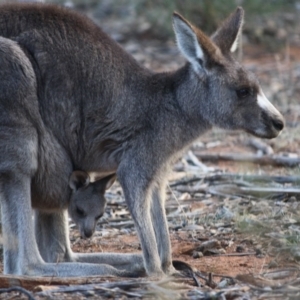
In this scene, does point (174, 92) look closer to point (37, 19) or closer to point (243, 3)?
point (37, 19)

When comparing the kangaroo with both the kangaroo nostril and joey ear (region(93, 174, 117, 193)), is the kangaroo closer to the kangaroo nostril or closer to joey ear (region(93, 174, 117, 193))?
joey ear (region(93, 174, 117, 193))

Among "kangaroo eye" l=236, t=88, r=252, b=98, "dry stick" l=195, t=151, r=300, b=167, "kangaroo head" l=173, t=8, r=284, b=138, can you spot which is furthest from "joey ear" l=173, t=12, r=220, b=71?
"dry stick" l=195, t=151, r=300, b=167

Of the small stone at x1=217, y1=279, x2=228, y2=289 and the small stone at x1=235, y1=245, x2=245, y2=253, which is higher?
the small stone at x1=235, y1=245, x2=245, y2=253

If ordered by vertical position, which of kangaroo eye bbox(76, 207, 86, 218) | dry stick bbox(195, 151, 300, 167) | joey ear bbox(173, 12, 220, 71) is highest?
joey ear bbox(173, 12, 220, 71)

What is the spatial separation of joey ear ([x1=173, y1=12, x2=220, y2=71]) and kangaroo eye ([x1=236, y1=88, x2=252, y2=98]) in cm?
29

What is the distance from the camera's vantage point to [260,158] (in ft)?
30.5

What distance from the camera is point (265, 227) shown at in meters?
5.16

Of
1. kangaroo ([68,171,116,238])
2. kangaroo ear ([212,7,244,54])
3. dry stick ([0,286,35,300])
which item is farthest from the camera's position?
kangaroo ear ([212,7,244,54])

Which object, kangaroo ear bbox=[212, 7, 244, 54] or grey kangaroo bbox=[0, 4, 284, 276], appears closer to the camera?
grey kangaroo bbox=[0, 4, 284, 276]

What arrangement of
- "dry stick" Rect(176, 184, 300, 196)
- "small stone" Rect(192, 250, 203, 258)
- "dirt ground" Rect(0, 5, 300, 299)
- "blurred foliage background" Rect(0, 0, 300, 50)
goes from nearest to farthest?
"dirt ground" Rect(0, 5, 300, 299), "small stone" Rect(192, 250, 203, 258), "dry stick" Rect(176, 184, 300, 196), "blurred foliage background" Rect(0, 0, 300, 50)

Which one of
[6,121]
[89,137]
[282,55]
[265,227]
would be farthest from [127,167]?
[282,55]

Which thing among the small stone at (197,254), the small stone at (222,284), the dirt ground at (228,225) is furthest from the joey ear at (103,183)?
the small stone at (222,284)

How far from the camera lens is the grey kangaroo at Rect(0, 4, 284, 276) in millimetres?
6008

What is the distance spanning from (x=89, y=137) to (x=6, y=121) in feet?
2.29
